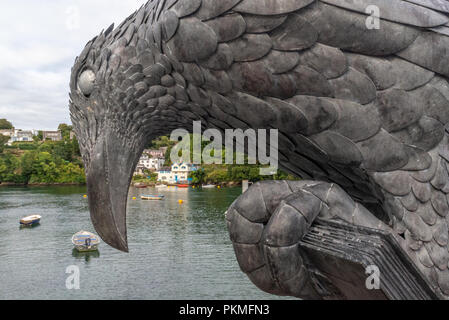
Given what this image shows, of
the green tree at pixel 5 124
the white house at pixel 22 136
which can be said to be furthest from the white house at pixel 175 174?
the green tree at pixel 5 124

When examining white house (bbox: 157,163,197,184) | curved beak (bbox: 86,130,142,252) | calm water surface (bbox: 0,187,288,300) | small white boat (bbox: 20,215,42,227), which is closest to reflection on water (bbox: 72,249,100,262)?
calm water surface (bbox: 0,187,288,300)

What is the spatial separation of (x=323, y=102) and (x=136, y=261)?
12.8 meters

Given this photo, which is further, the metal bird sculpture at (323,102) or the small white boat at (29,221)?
the small white boat at (29,221)

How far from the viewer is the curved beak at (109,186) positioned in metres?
2.14

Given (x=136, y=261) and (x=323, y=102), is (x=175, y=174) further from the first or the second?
(x=323, y=102)

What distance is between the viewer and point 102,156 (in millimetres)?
2152

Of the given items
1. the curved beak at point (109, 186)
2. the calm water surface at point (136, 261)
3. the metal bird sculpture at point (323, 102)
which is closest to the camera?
the metal bird sculpture at point (323, 102)

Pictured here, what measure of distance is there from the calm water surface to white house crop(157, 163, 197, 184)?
16.3m

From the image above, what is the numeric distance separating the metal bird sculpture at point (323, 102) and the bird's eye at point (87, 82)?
17.8 inches

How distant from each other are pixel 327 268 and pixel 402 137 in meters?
0.72

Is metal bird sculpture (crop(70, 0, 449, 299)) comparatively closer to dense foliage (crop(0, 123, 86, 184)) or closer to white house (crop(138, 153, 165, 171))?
dense foliage (crop(0, 123, 86, 184))

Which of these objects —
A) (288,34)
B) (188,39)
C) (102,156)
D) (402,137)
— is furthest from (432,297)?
(102,156)

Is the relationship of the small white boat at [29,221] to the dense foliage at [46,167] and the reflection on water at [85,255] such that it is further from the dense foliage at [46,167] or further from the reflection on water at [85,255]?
the dense foliage at [46,167]

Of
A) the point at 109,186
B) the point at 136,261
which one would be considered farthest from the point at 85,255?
the point at 109,186
